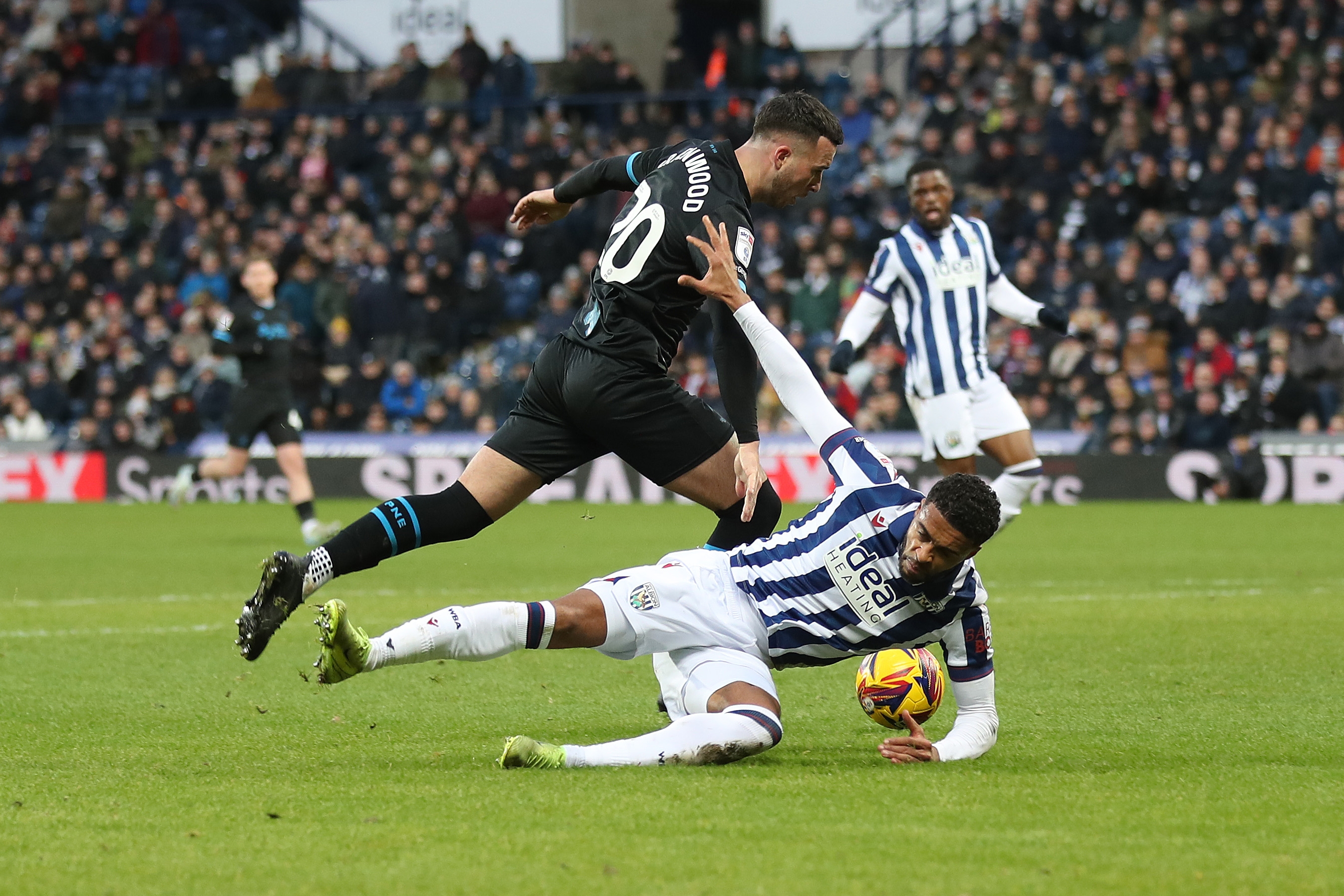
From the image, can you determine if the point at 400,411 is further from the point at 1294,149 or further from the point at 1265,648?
the point at 1265,648

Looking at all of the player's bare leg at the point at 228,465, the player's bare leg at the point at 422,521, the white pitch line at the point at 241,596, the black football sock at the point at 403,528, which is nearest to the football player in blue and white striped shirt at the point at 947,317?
the white pitch line at the point at 241,596

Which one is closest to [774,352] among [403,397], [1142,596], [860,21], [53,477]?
[1142,596]

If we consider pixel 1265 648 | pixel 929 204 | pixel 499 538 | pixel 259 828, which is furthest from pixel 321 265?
pixel 259 828

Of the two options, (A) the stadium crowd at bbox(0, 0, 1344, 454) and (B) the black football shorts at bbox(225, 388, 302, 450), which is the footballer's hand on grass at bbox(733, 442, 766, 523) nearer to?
(B) the black football shorts at bbox(225, 388, 302, 450)

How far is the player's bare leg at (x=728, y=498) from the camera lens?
5570mm

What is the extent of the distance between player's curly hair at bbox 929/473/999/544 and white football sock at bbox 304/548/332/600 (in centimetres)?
202

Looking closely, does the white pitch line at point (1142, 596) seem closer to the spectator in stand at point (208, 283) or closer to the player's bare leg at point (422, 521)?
the player's bare leg at point (422, 521)

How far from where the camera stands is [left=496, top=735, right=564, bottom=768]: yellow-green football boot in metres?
4.69

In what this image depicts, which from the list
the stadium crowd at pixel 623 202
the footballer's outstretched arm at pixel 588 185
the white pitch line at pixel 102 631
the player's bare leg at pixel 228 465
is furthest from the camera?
the stadium crowd at pixel 623 202

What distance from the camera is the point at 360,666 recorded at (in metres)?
4.68

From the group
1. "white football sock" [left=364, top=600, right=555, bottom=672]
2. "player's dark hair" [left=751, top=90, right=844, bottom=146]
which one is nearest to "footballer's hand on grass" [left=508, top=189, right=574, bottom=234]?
"player's dark hair" [left=751, top=90, right=844, bottom=146]

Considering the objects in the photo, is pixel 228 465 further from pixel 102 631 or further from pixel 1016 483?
pixel 1016 483

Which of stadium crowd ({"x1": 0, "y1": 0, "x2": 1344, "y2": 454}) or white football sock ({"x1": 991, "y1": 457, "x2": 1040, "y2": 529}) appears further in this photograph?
stadium crowd ({"x1": 0, "y1": 0, "x2": 1344, "y2": 454})

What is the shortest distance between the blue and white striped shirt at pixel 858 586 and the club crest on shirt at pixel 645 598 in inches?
11.7
